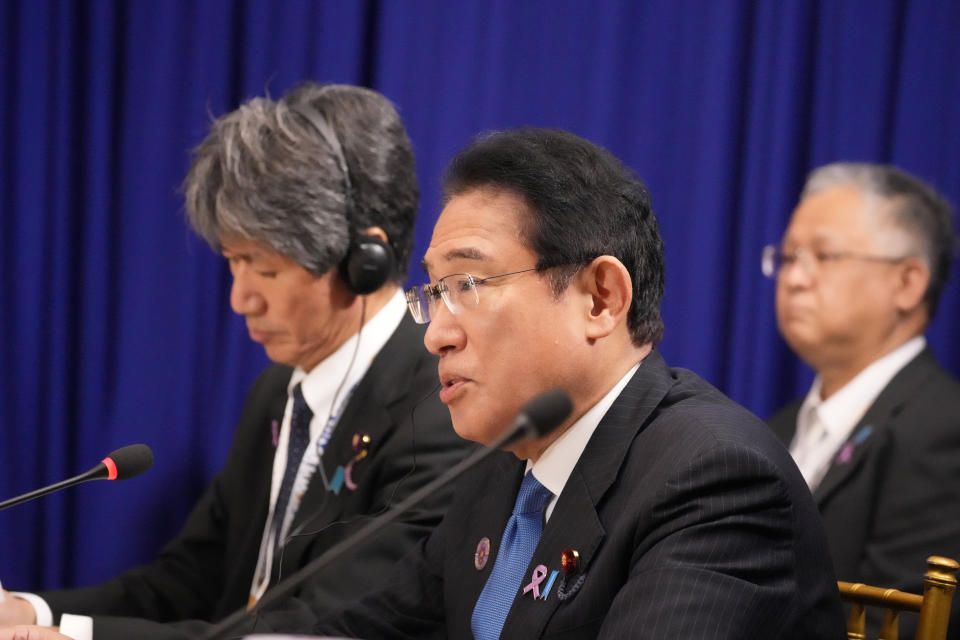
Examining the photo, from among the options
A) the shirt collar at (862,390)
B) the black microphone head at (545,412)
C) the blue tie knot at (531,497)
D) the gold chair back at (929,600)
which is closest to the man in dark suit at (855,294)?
the shirt collar at (862,390)

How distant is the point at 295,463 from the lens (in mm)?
2193

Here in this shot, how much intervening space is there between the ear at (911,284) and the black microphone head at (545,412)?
1.94 m

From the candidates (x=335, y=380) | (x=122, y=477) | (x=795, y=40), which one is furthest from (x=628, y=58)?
(x=122, y=477)

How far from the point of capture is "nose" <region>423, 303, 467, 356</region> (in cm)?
146

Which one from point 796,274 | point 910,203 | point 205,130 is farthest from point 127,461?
point 910,203

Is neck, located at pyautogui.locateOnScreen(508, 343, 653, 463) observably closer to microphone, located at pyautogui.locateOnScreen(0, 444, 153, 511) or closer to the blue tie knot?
the blue tie knot

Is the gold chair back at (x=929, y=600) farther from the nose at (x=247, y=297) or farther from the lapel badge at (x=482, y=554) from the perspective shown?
the nose at (x=247, y=297)

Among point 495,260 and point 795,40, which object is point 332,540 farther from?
point 795,40

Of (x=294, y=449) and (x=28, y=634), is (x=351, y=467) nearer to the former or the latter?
(x=294, y=449)

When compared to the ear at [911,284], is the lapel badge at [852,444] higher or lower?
lower

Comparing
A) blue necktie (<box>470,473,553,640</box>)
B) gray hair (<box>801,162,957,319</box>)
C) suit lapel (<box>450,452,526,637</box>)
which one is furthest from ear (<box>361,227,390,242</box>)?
gray hair (<box>801,162,957,319</box>)

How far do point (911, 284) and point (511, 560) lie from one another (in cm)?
177

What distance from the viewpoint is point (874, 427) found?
2570mm

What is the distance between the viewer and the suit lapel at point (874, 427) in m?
2.53
